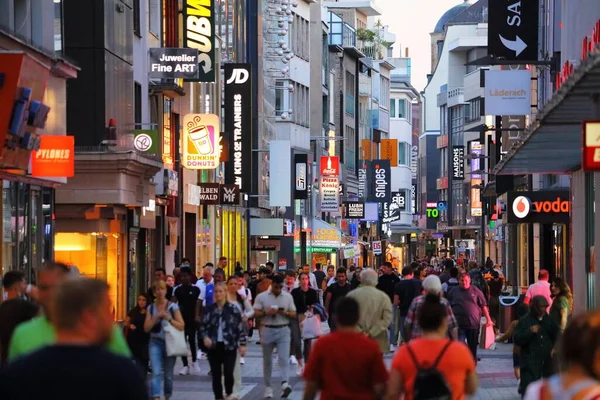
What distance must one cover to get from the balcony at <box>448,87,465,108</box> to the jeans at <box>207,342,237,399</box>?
10820 cm

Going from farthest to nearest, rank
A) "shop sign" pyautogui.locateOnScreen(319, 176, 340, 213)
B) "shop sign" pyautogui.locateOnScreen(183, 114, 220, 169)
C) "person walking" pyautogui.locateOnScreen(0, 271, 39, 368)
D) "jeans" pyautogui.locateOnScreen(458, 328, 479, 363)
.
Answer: "shop sign" pyautogui.locateOnScreen(319, 176, 340, 213) < "shop sign" pyautogui.locateOnScreen(183, 114, 220, 169) < "jeans" pyautogui.locateOnScreen(458, 328, 479, 363) < "person walking" pyautogui.locateOnScreen(0, 271, 39, 368)

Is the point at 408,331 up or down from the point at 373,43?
down

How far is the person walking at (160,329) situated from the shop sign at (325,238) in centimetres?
4934

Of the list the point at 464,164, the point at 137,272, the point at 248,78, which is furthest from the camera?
the point at 464,164

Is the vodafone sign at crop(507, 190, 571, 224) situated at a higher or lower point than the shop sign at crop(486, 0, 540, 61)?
lower

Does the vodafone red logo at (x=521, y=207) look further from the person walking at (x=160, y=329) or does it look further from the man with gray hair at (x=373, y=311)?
the person walking at (x=160, y=329)

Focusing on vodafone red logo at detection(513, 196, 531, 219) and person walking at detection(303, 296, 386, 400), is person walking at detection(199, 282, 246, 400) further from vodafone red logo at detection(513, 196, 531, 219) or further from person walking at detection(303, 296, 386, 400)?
vodafone red logo at detection(513, 196, 531, 219)

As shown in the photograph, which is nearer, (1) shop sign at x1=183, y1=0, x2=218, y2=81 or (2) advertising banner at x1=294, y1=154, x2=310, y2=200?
(1) shop sign at x1=183, y1=0, x2=218, y2=81

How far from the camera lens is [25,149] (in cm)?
2341

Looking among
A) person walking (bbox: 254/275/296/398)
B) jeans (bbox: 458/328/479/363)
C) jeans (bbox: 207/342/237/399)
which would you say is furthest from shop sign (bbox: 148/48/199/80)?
jeans (bbox: 207/342/237/399)

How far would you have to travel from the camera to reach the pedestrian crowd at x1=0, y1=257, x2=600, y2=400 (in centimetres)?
603

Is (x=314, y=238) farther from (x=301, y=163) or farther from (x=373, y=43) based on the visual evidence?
(x=373, y=43)

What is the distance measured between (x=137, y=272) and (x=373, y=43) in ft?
279

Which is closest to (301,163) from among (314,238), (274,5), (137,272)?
(314,238)
